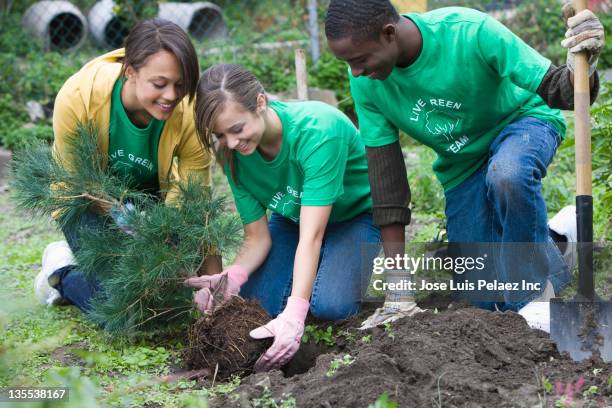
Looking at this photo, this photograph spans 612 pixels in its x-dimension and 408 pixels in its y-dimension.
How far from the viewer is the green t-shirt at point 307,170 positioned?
3.11 m

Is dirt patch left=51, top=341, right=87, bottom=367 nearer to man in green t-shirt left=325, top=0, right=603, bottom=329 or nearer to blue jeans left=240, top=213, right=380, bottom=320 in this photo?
blue jeans left=240, top=213, right=380, bottom=320

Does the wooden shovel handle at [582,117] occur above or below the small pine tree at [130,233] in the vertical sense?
above

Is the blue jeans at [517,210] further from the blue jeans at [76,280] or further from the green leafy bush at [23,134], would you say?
the green leafy bush at [23,134]

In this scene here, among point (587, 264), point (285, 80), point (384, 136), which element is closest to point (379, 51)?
point (384, 136)

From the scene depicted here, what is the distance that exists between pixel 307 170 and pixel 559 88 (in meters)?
0.97

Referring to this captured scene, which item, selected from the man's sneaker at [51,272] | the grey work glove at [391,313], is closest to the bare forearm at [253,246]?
the grey work glove at [391,313]

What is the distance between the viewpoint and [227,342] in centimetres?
297

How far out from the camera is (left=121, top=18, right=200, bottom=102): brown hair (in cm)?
300

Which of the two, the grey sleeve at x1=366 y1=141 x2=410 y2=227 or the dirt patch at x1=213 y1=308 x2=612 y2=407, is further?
the grey sleeve at x1=366 y1=141 x2=410 y2=227

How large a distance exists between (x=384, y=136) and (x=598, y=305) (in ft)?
3.34

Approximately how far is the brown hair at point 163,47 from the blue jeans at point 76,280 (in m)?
0.67

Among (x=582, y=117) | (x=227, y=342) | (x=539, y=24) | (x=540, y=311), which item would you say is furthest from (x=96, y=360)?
(x=539, y=24)

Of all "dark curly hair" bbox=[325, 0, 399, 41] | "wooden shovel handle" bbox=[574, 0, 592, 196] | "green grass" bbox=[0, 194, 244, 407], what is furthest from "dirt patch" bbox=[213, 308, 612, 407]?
"dark curly hair" bbox=[325, 0, 399, 41]

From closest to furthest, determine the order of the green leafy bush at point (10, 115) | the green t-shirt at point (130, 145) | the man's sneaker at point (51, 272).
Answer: the green t-shirt at point (130, 145)
the man's sneaker at point (51, 272)
the green leafy bush at point (10, 115)
